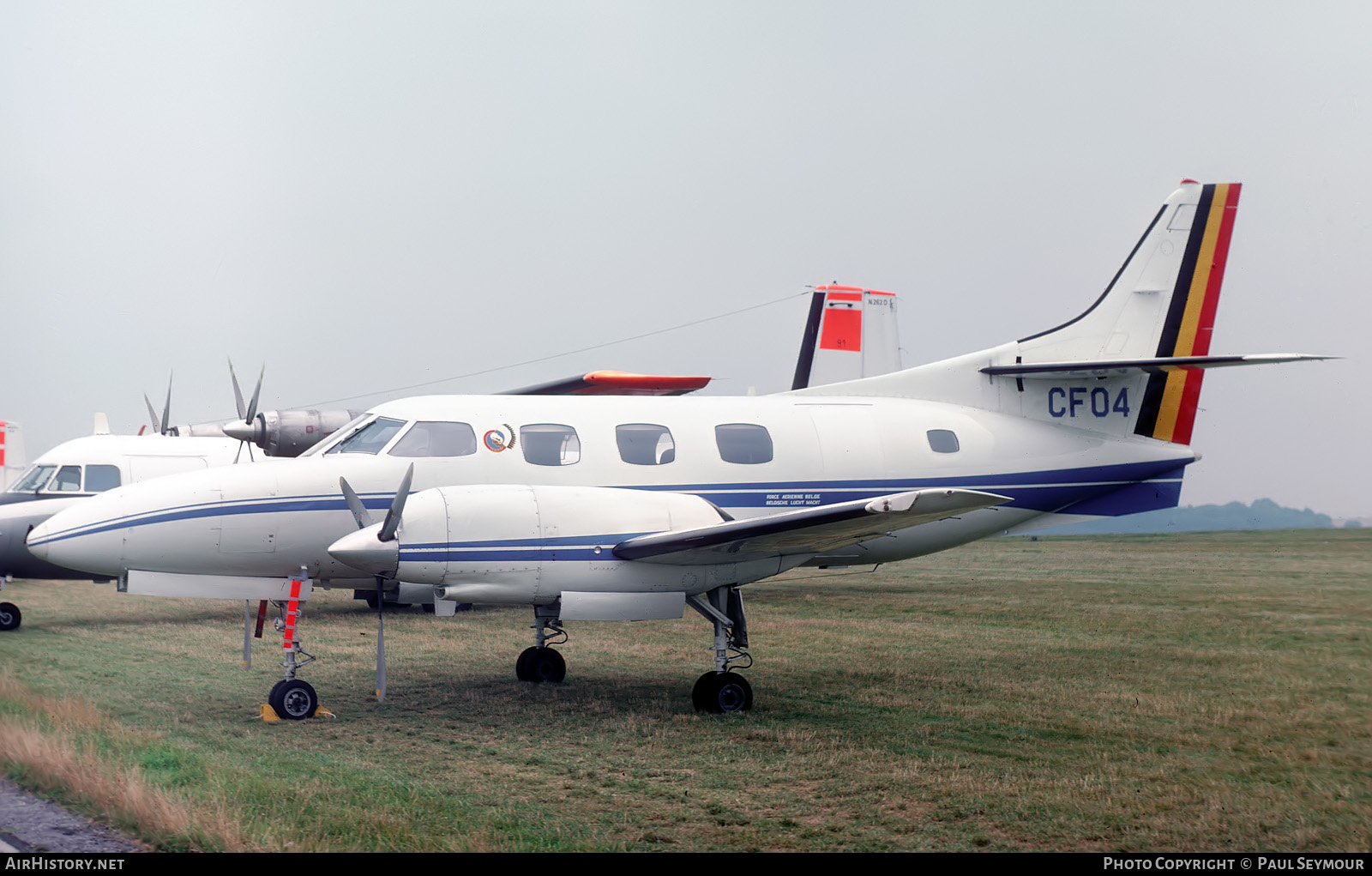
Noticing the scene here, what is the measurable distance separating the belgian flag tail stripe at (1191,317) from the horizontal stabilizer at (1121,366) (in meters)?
0.27

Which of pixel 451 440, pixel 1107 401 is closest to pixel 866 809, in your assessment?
pixel 451 440

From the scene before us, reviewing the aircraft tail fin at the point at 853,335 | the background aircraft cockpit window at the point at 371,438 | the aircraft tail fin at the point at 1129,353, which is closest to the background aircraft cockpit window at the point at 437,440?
the background aircraft cockpit window at the point at 371,438

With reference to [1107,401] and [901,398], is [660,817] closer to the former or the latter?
[901,398]

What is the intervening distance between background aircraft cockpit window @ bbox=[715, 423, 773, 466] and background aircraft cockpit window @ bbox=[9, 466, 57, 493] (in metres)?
11.4

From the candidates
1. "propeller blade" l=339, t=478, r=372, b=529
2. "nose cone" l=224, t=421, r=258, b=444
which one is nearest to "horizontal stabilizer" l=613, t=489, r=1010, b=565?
"propeller blade" l=339, t=478, r=372, b=529

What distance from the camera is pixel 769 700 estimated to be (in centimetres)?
1003

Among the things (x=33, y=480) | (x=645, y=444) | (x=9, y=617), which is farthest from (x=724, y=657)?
(x=33, y=480)

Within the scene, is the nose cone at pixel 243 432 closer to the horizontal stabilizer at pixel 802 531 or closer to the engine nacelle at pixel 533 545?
the engine nacelle at pixel 533 545

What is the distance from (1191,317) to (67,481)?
1644 cm

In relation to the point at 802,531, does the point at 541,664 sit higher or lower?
lower

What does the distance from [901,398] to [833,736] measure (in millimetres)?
5127

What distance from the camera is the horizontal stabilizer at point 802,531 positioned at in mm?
7809

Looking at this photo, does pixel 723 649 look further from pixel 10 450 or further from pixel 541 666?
pixel 10 450

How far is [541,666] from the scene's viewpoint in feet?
36.3
